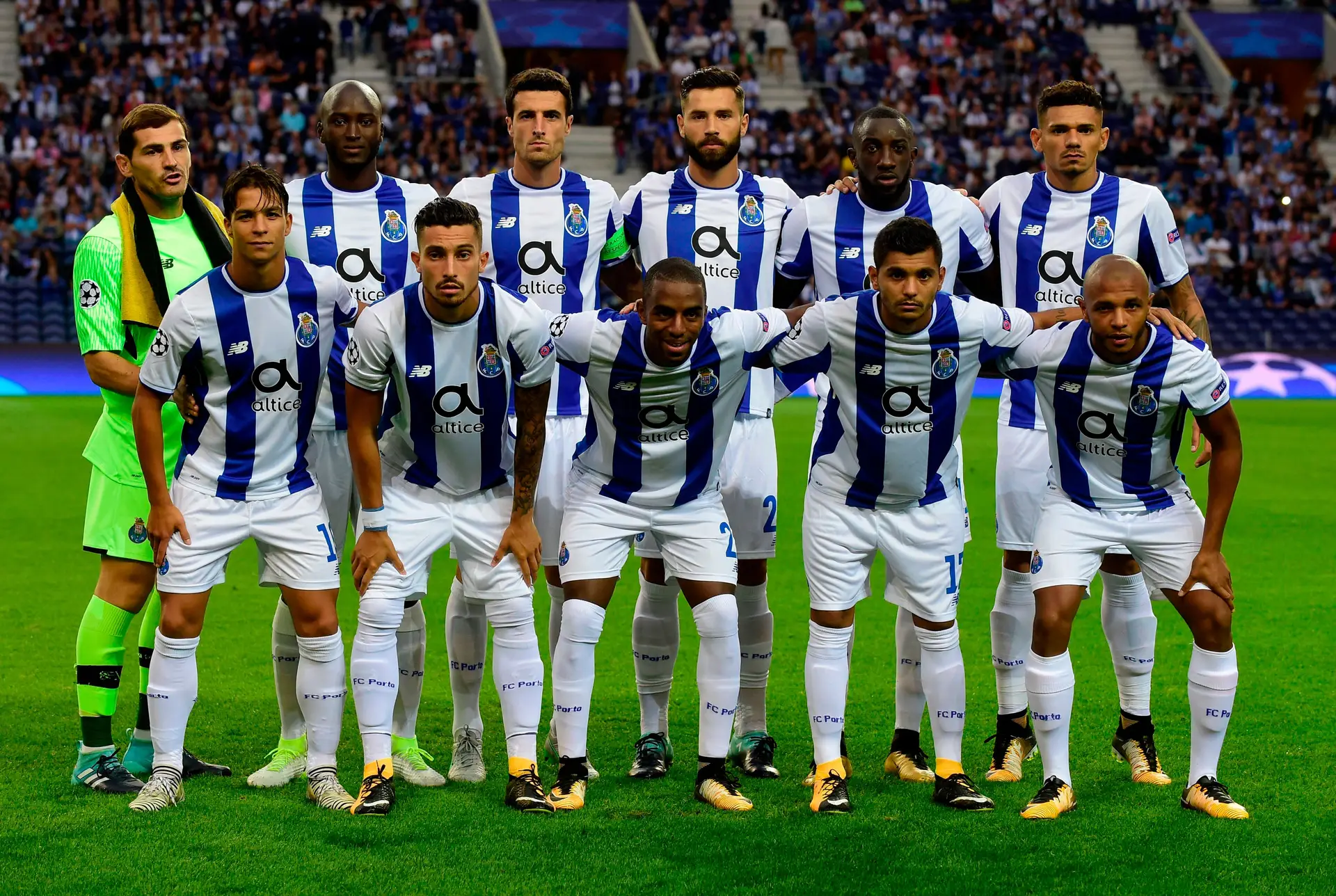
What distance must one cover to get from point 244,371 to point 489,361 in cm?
81

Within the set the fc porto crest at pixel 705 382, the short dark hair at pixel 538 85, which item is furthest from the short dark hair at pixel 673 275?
the short dark hair at pixel 538 85

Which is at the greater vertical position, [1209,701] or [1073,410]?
[1073,410]

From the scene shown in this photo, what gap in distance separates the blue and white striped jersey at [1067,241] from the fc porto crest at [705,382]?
49.7 inches

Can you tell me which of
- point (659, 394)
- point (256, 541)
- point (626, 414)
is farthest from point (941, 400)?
point (256, 541)

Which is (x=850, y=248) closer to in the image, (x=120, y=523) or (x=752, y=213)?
(x=752, y=213)

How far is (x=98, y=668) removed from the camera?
17.1 feet

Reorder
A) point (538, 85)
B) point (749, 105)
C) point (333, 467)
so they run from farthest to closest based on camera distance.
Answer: point (749, 105)
point (538, 85)
point (333, 467)

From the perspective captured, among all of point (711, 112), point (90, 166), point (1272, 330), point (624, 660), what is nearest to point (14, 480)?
point (624, 660)

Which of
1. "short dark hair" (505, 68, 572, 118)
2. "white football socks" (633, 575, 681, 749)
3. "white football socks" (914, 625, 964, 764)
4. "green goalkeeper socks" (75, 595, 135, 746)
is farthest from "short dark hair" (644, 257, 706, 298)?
"green goalkeeper socks" (75, 595, 135, 746)

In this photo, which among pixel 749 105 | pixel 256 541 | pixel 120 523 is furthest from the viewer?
pixel 749 105

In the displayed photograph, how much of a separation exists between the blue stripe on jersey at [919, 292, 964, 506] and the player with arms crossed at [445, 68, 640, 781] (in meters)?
1.28

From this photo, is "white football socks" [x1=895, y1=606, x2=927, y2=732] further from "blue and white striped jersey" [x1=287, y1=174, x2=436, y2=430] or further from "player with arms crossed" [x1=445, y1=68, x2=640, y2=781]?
"blue and white striped jersey" [x1=287, y1=174, x2=436, y2=430]

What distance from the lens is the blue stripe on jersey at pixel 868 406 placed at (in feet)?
16.5

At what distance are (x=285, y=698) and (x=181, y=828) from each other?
0.84 meters
